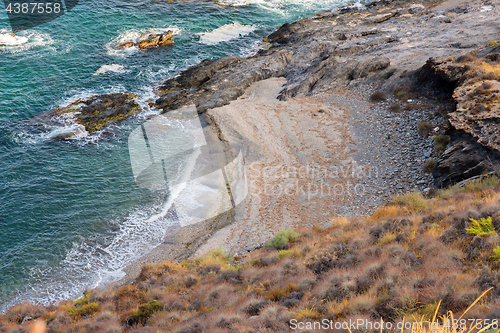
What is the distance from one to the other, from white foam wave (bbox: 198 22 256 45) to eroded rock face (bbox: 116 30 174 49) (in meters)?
4.80

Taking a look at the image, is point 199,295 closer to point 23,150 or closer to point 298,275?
point 298,275

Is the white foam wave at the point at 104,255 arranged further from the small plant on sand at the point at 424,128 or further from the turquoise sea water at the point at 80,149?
the small plant on sand at the point at 424,128

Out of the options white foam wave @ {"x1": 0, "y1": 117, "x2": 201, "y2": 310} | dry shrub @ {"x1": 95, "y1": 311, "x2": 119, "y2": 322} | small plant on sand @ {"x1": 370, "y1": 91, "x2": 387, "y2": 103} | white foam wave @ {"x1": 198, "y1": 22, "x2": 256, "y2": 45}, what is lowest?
white foam wave @ {"x1": 0, "y1": 117, "x2": 201, "y2": 310}

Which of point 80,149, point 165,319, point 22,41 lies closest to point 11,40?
point 22,41

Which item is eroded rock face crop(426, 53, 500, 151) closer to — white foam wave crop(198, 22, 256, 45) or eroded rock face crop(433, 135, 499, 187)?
eroded rock face crop(433, 135, 499, 187)

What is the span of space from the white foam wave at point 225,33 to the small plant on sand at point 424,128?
34252 millimetres

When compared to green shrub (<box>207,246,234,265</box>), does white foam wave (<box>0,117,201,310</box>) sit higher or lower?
lower

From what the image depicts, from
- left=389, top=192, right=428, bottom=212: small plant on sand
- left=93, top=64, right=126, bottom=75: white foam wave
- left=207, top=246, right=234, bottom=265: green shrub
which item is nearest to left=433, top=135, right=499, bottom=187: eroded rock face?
left=389, top=192, right=428, bottom=212: small plant on sand

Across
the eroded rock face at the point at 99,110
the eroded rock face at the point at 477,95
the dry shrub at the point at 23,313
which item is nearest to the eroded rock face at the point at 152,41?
the eroded rock face at the point at 99,110

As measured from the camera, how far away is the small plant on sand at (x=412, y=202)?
13334 millimetres

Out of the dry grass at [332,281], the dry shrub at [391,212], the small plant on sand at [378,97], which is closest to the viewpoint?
the dry grass at [332,281]

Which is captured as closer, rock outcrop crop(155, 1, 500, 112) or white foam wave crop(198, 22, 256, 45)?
rock outcrop crop(155, 1, 500, 112)

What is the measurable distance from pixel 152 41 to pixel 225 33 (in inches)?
463

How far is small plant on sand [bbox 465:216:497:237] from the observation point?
8.89 m
